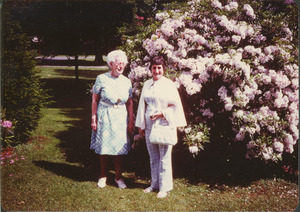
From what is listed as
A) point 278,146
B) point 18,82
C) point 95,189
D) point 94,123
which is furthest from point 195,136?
point 18,82

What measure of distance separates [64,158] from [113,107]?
2284mm

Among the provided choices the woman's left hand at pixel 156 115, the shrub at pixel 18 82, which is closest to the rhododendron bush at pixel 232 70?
the woman's left hand at pixel 156 115

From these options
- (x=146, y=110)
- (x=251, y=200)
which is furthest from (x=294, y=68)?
(x=146, y=110)

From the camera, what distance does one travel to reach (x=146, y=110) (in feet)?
13.9

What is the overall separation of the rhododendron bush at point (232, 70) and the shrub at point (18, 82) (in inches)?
98.4

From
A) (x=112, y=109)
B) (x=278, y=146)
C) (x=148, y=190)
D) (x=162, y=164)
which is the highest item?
(x=112, y=109)

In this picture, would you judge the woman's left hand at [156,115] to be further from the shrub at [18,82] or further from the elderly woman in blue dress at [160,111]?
the shrub at [18,82]

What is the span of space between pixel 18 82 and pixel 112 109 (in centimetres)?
294

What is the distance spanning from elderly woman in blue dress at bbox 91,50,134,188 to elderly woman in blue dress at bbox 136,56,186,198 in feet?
1.19

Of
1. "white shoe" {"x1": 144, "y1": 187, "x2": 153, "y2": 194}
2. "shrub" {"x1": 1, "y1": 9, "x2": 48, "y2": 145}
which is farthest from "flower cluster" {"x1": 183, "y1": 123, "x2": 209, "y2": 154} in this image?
"shrub" {"x1": 1, "y1": 9, "x2": 48, "y2": 145}

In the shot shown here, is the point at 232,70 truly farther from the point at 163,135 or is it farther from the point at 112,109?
the point at 112,109

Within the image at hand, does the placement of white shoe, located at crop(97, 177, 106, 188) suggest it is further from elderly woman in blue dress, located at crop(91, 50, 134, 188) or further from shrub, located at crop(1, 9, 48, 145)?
shrub, located at crop(1, 9, 48, 145)

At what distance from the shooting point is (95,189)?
451 centimetres

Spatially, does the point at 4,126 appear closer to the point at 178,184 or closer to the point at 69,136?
the point at 69,136
